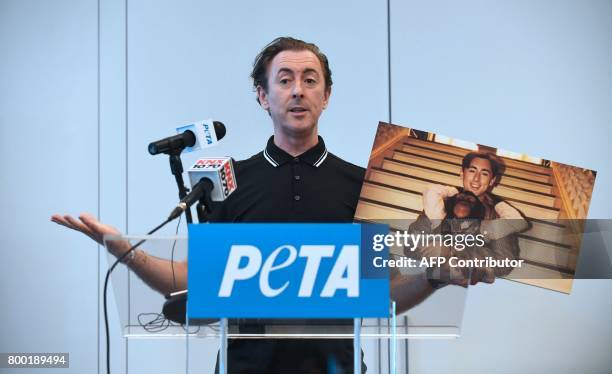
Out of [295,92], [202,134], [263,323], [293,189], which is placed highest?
[295,92]

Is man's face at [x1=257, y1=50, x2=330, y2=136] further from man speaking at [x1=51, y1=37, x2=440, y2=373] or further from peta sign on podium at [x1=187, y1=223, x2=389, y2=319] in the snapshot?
peta sign on podium at [x1=187, y1=223, x2=389, y2=319]

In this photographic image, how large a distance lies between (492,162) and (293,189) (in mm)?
639

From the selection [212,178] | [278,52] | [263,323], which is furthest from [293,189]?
[263,323]

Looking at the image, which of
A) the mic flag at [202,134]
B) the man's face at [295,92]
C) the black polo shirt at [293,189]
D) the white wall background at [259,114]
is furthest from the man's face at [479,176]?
the white wall background at [259,114]

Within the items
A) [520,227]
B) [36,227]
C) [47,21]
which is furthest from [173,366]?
[520,227]

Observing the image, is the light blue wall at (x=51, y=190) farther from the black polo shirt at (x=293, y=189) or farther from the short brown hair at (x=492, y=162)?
the short brown hair at (x=492, y=162)

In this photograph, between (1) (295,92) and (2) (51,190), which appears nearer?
(1) (295,92)

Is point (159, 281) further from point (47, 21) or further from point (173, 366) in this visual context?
point (47, 21)

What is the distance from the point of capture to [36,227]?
3.88m

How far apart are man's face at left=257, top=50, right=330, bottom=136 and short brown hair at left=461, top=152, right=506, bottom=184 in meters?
0.52

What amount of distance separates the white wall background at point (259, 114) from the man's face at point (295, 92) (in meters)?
1.09

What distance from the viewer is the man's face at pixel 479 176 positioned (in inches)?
95.0

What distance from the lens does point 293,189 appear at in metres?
2.59

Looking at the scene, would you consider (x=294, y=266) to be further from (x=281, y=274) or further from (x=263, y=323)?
(x=263, y=323)
